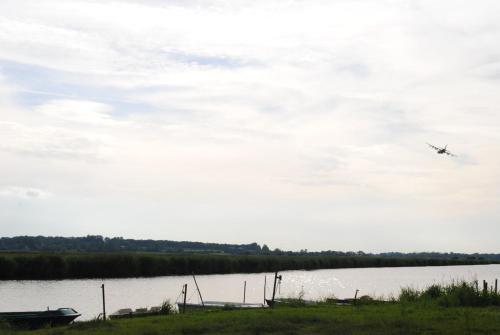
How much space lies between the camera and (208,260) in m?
76.4

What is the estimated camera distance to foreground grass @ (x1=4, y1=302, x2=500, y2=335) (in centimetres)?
1931

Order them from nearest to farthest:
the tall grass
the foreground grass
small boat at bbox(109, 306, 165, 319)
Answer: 1. the foreground grass
2. the tall grass
3. small boat at bbox(109, 306, 165, 319)

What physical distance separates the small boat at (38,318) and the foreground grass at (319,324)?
381 centimetres

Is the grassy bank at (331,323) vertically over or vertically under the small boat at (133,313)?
over

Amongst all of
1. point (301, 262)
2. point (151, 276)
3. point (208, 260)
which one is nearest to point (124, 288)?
point (151, 276)

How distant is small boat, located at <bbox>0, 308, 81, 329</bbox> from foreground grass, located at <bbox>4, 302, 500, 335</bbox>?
3.81 meters

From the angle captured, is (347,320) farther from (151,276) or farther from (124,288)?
(151,276)

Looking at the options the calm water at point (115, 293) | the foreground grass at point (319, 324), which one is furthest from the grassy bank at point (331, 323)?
the calm water at point (115, 293)

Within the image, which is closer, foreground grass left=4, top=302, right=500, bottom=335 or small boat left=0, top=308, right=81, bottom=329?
foreground grass left=4, top=302, right=500, bottom=335

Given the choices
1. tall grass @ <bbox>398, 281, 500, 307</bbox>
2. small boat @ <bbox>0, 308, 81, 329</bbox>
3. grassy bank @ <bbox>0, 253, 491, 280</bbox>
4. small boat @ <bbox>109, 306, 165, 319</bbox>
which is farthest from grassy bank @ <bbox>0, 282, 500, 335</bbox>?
grassy bank @ <bbox>0, 253, 491, 280</bbox>

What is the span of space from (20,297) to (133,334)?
27268 mm

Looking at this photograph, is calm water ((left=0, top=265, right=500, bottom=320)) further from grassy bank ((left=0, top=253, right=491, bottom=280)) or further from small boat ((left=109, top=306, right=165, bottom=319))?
small boat ((left=109, top=306, right=165, bottom=319))

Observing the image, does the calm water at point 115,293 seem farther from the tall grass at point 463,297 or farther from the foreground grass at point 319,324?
the foreground grass at point 319,324

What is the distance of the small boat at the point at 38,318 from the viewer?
82.4 ft
